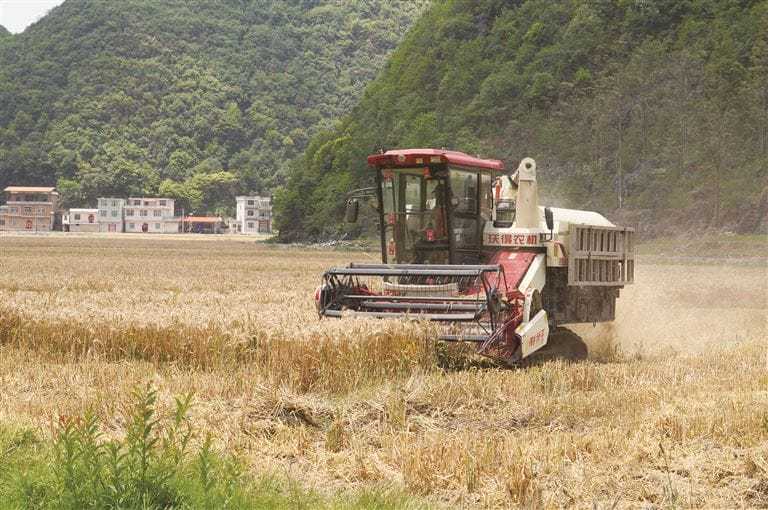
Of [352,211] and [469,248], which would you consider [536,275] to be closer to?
[469,248]

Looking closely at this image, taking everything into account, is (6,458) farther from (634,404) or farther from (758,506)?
(634,404)

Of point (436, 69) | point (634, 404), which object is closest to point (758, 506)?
point (634, 404)

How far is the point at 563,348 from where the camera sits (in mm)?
15109

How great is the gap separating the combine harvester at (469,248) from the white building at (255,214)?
168 meters

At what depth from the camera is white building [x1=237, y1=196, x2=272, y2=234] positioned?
182500mm

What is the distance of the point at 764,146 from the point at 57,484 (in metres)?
65.6

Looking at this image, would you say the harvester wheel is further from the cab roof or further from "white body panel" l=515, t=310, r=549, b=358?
the cab roof

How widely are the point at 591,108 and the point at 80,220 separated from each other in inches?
5113

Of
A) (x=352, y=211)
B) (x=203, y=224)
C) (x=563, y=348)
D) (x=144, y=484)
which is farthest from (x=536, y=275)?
(x=203, y=224)

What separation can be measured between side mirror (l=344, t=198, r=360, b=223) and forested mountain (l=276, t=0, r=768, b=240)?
4883 centimetres

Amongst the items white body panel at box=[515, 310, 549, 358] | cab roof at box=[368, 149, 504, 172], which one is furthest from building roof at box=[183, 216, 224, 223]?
white body panel at box=[515, 310, 549, 358]

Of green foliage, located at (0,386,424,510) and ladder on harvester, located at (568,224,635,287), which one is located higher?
ladder on harvester, located at (568,224,635,287)

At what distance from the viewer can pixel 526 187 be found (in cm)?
1516

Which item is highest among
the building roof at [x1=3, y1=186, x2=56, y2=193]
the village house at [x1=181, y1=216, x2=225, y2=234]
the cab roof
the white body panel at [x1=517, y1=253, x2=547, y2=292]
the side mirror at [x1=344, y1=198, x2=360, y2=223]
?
the building roof at [x1=3, y1=186, x2=56, y2=193]
